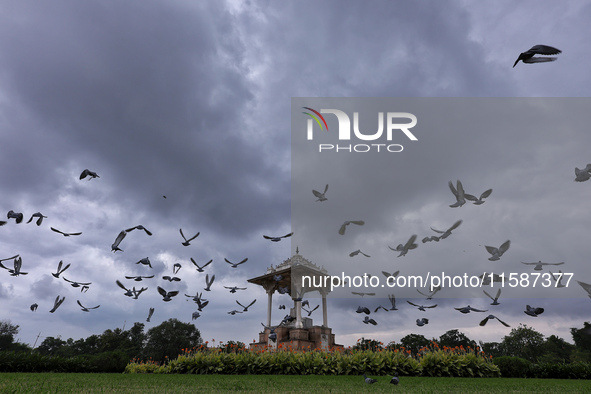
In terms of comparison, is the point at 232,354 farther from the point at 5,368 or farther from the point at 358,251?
the point at 5,368

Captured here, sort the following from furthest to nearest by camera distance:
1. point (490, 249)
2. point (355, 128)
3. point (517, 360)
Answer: point (517, 360) < point (355, 128) < point (490, 249)

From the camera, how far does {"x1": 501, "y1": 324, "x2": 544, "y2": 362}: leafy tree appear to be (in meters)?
54.0

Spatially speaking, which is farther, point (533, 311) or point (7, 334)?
point (7, 334)

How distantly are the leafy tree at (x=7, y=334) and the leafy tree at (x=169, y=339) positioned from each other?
28.6 meters

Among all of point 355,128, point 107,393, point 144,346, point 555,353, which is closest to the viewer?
point 107,393

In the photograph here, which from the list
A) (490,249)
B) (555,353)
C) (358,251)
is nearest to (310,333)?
(358,251)

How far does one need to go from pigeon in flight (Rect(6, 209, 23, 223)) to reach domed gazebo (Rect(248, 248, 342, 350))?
14.9 m

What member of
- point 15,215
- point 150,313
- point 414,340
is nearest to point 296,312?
point 150,313

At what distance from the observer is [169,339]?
1743 inches

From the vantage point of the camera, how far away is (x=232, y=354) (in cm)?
1170

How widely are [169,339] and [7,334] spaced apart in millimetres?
37910

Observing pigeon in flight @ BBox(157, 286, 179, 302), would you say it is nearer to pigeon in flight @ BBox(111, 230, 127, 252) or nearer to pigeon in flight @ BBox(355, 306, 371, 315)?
pigeon in flight @ BBox(111, 230, 127, 252)

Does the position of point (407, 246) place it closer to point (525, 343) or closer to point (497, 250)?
point (497, 250)

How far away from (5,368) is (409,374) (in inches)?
680
